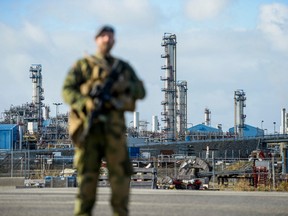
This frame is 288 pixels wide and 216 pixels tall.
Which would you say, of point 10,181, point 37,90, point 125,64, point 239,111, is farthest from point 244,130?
point 125,64

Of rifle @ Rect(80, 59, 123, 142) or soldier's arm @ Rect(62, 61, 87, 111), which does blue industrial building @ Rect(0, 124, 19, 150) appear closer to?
soldier's arm @ Rect(62, 61, 87, 111)

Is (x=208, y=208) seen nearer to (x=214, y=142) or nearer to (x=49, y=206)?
(x=49, y=206)

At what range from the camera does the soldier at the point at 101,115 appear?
5496 mm

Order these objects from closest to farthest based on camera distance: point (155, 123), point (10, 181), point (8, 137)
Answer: point (10, 181) → point (8, 137) → point (155, 123)

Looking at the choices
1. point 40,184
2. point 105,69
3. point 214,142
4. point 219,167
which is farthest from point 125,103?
point 214,142

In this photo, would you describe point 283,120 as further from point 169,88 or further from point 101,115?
point 101,115

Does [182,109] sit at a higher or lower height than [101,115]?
higher

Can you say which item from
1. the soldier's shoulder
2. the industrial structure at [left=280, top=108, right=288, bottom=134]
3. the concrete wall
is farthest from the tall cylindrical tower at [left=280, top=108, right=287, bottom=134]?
the soldier's shoulder

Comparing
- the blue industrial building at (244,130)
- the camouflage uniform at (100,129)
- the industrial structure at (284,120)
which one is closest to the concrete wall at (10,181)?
the camouflage uniform at (100,129)

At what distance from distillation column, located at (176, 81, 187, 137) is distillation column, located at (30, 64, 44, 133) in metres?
19.7

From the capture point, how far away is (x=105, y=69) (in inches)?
221

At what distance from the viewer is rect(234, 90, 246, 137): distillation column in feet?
359

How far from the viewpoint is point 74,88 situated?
18.6 ft

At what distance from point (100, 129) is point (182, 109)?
97.2 m
